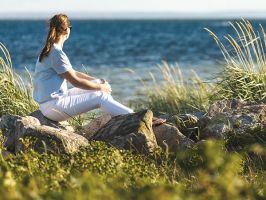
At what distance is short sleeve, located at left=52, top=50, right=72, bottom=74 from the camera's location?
7.38 metres

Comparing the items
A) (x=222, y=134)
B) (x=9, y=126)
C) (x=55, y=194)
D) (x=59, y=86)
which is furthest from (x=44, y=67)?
(x=55, y=194)

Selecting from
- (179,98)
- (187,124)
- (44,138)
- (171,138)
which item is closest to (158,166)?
(171,138)

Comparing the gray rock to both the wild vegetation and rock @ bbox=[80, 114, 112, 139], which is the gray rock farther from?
rock @ bbox=[80, 114, 112, 139]

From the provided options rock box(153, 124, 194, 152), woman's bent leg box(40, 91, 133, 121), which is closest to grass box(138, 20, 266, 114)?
rock box(153, 124, 194, 152)

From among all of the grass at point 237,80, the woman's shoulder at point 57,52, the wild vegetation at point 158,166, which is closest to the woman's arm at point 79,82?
the woman's shoulder at point 57,52

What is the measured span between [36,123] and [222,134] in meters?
1.93

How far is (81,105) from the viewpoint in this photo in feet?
24.6

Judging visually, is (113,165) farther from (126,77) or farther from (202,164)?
(126,77)

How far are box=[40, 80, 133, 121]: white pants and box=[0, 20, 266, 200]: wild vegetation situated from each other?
2.76ft

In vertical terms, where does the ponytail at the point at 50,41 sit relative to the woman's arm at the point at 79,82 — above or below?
above

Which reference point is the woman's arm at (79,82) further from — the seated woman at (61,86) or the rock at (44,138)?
the rock at (44,138)

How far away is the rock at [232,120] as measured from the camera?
7422 millimetres

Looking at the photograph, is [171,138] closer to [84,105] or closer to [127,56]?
[84,105]

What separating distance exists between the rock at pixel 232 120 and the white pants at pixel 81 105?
0.85 metres
